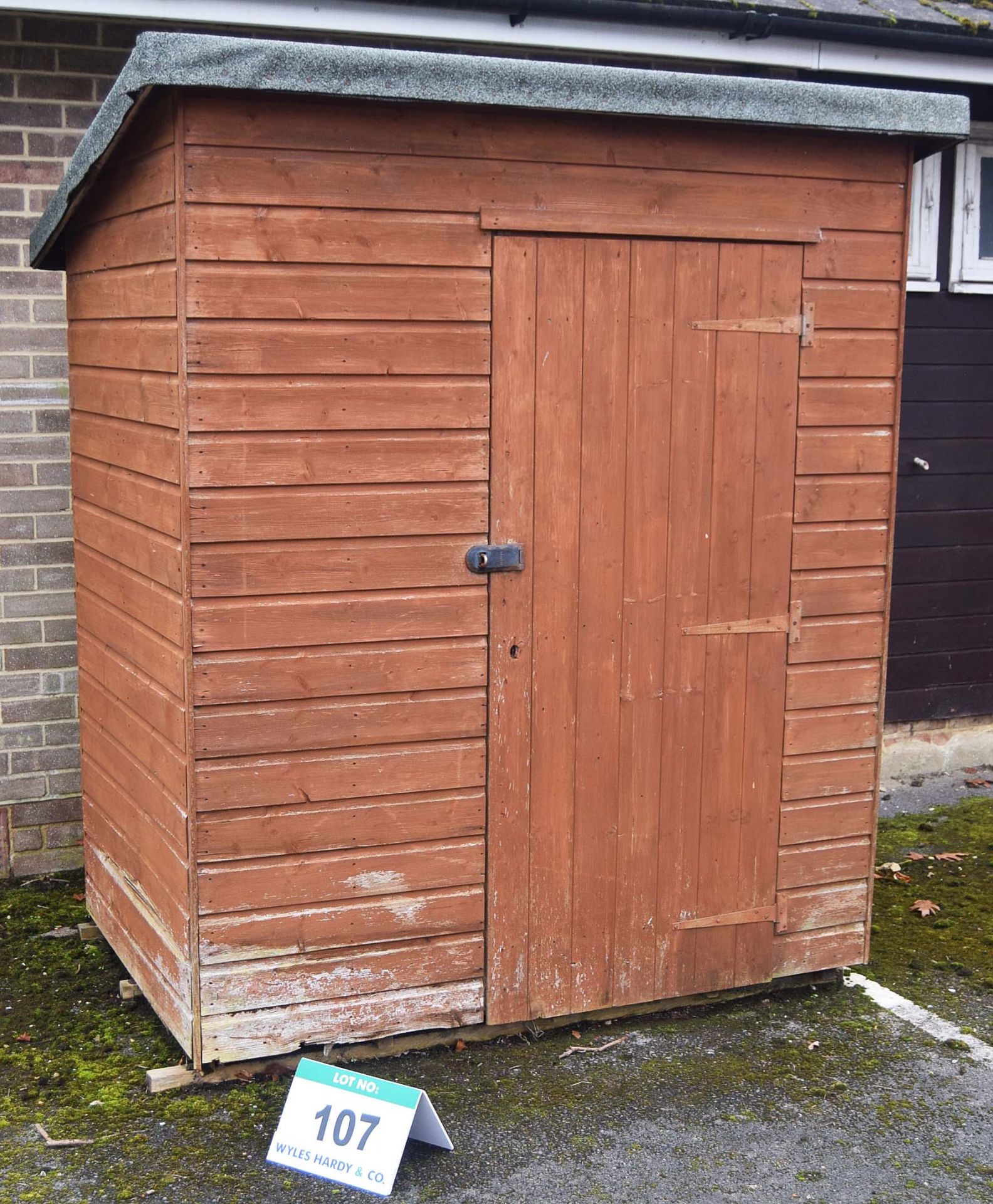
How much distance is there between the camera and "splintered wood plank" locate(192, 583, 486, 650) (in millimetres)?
3893

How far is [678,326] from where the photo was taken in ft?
14.0

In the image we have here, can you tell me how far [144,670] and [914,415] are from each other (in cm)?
440

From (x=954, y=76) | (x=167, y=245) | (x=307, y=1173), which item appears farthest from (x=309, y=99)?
(x=954, y=76)

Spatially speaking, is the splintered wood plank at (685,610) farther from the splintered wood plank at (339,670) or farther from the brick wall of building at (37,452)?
the brick wall of building at (37,452)

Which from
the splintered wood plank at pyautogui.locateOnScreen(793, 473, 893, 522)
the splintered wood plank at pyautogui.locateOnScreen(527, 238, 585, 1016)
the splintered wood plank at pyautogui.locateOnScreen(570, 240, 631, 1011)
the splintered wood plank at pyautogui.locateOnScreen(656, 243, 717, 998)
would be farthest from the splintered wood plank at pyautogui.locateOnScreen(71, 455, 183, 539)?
the splintered wood plank at pyautogui.locateOnScreen(793, 473, 893, 522)

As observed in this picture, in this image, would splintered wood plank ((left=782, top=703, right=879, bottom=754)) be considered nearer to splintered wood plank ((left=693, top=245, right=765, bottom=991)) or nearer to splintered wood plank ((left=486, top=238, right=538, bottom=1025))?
splintered wood plank ((left=693, top=245, right=765, bottom=991))

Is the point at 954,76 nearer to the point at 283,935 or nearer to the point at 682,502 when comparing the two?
the point at 682,502

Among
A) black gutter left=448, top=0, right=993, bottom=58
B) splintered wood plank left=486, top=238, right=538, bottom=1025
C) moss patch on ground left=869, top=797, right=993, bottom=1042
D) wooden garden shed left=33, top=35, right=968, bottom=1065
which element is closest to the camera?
wooden garden shed left=33, top=35, right=968, bottom=1065

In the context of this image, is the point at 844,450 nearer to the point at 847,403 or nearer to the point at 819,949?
the point at 847,403

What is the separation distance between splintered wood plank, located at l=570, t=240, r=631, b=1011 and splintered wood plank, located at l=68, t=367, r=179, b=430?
1.24 m

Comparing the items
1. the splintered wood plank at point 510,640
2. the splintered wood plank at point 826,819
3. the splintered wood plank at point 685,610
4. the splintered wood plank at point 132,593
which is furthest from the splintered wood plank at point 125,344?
the splintered wood plank at point 826,819

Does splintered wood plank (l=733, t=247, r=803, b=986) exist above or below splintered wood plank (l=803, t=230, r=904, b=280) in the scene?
below

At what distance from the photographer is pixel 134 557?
4.37 metres

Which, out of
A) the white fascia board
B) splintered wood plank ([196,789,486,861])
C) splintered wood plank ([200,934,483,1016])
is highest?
the white fascia board
